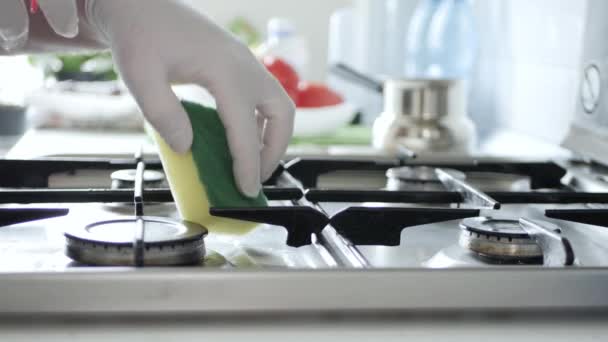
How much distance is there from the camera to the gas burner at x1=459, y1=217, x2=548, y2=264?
616 mm

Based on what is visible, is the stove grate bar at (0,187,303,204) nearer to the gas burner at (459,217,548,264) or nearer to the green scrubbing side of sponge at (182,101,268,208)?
the green scrubbing side of sponge at (182,101,268,208)

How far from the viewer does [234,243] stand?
684 mm

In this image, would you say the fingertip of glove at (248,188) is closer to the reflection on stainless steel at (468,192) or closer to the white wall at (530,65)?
the reflection on stainless steel at (468,192)

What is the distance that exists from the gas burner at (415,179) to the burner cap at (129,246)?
0.35m

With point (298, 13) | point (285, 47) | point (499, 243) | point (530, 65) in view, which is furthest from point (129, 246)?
point (298, 13)

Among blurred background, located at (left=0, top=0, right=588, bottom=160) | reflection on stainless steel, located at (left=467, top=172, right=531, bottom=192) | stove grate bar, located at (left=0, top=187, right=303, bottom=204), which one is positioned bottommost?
reflection on stainless steel, located at (left=467, top=172, right=531, bottom=192)

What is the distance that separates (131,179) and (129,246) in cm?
29

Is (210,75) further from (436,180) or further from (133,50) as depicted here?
(436,180)

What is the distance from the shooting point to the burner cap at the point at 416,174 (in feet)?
3.01

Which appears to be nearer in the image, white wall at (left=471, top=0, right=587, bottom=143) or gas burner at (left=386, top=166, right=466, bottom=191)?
gas burner at (left=386, top=166, right=466, bottom=191)

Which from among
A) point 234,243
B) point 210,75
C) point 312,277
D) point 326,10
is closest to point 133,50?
point 210,75

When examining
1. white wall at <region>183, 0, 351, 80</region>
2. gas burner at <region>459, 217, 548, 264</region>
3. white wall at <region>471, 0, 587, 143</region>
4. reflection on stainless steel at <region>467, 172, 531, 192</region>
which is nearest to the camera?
gas burner at <region>459, 217, 548, 264</region>

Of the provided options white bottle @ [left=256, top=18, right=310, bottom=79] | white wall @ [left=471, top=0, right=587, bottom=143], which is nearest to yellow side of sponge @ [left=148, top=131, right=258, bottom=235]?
white wall @ [left=471, top=0, right=587, bottom=143]

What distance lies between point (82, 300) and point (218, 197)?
189 millimetres
